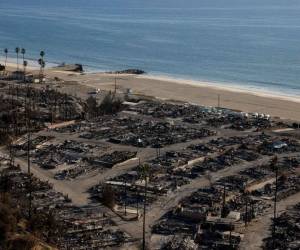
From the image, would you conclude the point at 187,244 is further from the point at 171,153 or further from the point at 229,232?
the point at 171,153

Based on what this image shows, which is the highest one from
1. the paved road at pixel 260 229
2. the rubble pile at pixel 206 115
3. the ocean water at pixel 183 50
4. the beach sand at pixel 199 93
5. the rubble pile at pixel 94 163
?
the ocean water at pixel 183 50

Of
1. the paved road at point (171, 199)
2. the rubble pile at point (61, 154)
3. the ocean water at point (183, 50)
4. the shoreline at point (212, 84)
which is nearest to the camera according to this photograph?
the paved road at point (171, 199)

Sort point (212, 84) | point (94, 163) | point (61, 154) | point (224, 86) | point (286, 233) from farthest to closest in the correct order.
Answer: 1. point (212, 84)
2. point (224, 86)
3. point (61, 154)
4. point (94, 163)
5. point (286, 233)

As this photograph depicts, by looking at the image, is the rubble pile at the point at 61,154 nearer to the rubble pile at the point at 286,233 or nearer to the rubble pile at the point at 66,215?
the rubble pile at the point at 66,215

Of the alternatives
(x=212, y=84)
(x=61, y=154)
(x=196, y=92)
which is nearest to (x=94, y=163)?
(x=61, y=154)

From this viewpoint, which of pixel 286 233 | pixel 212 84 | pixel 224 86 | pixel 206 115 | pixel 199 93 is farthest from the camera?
pixel 212 84

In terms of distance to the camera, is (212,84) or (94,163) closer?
(94,163)

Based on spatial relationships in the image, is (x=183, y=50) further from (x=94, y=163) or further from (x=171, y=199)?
(x=171, y=199)

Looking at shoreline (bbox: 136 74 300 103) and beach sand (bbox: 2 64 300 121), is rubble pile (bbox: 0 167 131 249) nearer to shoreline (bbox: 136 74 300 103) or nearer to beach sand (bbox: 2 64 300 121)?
beach sand (bbox: 2 64 300 121)

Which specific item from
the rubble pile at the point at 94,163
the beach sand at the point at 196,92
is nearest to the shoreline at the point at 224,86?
the beach sand at the point at 196,92
